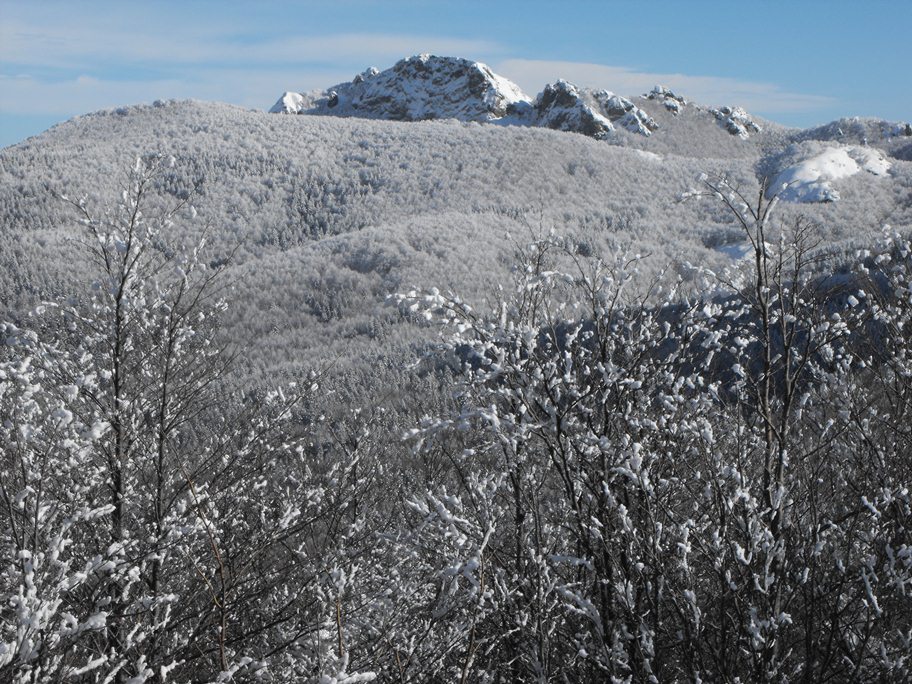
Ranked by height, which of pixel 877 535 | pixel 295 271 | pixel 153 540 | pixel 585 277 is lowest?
pixel 295 271

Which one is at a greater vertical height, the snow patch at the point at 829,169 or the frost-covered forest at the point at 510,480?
the snow patch at the point at 829,169

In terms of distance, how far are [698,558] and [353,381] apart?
82.4m

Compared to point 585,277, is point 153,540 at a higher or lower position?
lower

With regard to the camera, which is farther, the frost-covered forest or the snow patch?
the snow patch

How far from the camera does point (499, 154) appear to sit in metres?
199

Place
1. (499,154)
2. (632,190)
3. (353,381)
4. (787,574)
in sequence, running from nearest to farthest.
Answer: (787,574)
(353,381)
(632,190)
(499,154)

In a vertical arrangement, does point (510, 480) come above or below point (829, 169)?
below

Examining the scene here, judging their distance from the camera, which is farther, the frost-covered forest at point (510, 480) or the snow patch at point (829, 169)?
the snow patch at point (829, 169)

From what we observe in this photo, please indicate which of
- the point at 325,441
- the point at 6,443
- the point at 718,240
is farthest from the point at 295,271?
the point at 6,443

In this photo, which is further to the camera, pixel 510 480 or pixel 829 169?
pixel 829 169

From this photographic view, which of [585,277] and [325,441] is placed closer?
[585,277]

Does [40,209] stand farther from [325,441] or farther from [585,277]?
[585,277]

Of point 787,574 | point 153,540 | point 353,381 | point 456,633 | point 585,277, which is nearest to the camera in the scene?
point 787,574

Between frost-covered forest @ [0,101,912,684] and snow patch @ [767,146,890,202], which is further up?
snow patch @ [767,146,890,202]
